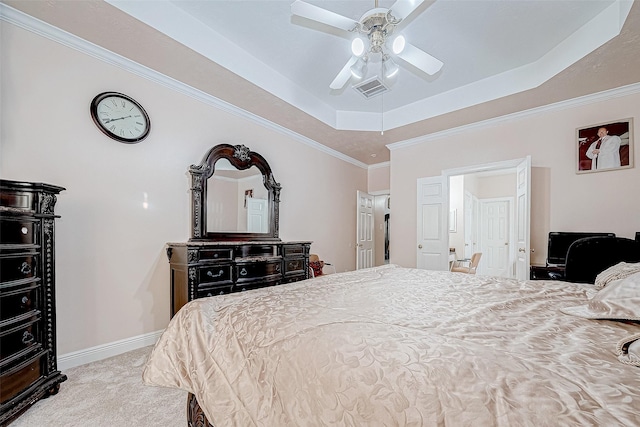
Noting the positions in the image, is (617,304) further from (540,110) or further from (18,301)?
(540,110)

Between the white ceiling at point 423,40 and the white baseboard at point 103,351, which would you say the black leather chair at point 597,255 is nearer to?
the white ceiling at point 423,40

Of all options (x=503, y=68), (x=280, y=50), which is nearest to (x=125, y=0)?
(x=280, y=50)

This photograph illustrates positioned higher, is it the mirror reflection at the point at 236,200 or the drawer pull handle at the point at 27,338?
the mirror reflection at the point at 236,200

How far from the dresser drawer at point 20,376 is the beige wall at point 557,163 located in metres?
5.04

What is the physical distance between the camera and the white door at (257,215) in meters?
3.81

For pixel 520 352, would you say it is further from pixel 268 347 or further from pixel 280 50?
pixel 280 50

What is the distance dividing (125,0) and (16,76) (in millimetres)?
1052

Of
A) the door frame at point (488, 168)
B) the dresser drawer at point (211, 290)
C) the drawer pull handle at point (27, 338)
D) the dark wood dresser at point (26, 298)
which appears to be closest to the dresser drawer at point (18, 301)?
the dark wood dresser at point (26, 298)

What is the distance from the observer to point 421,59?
2.35 metres

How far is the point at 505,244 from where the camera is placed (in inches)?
269

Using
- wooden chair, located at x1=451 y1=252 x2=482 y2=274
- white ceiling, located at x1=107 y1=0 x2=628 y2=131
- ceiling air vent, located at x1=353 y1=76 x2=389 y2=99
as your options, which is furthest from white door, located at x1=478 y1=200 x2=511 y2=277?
ceiling air vent, located at x1=353 y1=76 x2=389 y2=99

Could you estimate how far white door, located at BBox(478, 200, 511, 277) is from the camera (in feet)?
22.4

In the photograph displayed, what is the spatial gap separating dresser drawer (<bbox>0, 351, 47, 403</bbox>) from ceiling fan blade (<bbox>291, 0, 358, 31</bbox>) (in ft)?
9.51

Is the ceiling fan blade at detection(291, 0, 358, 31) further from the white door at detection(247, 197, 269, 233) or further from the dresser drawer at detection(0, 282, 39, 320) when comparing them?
the dresser drawer at detection(0, 282, 39, 320)
